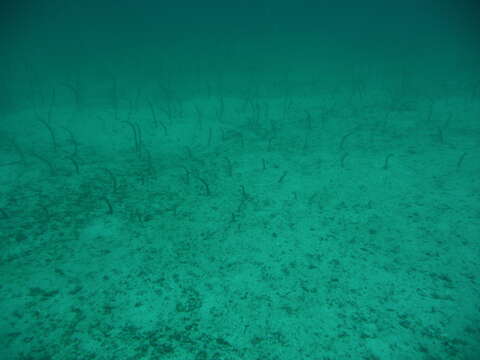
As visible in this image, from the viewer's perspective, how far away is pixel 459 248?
7.45 feet

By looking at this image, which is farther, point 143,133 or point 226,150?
point 143,133

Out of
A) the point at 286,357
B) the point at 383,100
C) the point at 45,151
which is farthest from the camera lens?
the point at 383,100

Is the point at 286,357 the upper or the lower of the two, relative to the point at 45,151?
lower

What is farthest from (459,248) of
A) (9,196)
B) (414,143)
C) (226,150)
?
(9,196)

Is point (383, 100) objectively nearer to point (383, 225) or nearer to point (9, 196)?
point (383, 225)

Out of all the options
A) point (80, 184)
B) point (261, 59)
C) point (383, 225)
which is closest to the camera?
point (383, 225)

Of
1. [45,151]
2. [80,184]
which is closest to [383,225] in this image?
[80,184]

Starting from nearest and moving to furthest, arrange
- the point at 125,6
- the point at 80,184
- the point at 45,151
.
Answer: the point at 80,184 < the point at 45,151 < the point at 125,6

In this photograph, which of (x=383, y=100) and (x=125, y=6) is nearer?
(x=383, y=100)

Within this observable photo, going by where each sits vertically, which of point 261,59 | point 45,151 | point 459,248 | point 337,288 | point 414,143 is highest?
point 261,59

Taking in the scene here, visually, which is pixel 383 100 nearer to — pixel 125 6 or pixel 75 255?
pixel 75 255

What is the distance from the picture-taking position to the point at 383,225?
2.61 meters

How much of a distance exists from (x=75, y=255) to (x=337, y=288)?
98.2 inches

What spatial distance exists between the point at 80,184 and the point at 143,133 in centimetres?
219
